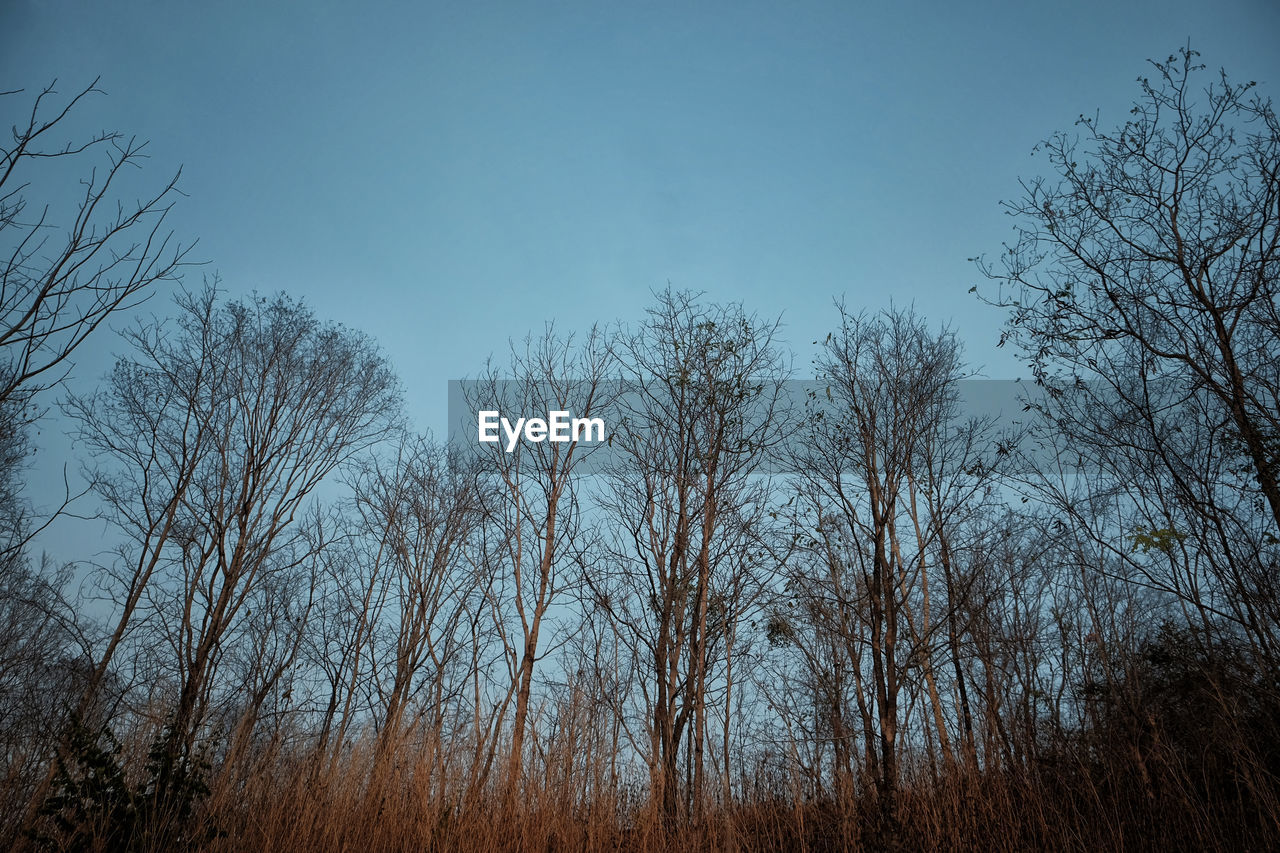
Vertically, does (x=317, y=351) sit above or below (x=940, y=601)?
above

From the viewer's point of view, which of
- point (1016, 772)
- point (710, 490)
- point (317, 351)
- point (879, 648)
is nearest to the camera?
point (1016, 772)

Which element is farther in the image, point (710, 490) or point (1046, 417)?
point (710, 490)

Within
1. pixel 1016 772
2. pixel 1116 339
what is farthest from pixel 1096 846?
pixel 1116 339

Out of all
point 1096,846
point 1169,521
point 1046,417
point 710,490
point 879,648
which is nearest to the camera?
point 1096,846

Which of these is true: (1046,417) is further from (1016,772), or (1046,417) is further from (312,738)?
(312,738)

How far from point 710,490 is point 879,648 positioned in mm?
2530

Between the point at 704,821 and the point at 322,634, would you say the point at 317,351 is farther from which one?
the point at 704,821

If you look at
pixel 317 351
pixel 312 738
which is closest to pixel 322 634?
pixel 317 351

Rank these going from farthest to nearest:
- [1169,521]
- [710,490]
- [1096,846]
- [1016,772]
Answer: [710,490]
[1169,521]
[1016,772]
[1096,846]

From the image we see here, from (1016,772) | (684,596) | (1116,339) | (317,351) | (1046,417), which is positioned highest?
(317,351)

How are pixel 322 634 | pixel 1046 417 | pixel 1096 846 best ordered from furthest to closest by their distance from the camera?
pixel 322 634 < pixel 1046 417 < pixel 1096 846

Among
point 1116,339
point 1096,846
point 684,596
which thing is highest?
point 1116,339

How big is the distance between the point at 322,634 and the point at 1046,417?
13.9m

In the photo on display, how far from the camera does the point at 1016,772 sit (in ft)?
14.5
